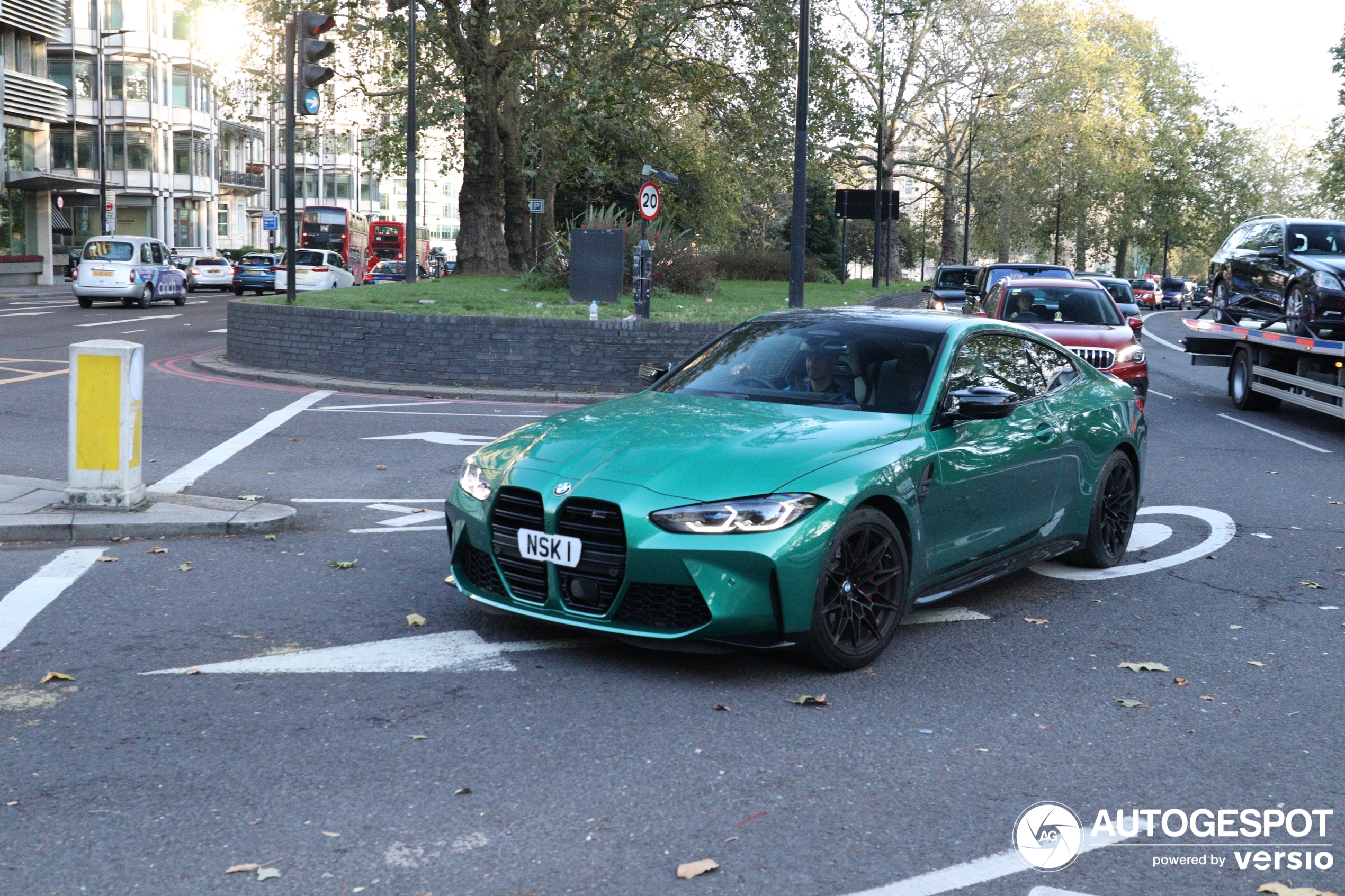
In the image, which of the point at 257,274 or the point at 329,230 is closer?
the point at 257,274

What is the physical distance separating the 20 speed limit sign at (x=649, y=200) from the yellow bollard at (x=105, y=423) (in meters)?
13.3

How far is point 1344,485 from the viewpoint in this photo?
36.2ft

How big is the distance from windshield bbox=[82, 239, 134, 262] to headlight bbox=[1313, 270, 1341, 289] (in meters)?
29.6

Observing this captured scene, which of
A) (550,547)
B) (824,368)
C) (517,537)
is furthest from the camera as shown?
(824,368)

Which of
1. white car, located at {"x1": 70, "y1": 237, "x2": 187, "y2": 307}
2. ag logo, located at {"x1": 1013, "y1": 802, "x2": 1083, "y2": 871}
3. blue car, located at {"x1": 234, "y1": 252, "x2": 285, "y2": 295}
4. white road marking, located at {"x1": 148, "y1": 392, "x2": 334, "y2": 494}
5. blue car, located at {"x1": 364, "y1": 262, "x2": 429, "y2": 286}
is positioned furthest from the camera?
blue car, located at {"x1": 364, "y1": 262, "x2": 429, "y2": 286}

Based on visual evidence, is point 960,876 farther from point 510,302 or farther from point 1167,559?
point 510,302

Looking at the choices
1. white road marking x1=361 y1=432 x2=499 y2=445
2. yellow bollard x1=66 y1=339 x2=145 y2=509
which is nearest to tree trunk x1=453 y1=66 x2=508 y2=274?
white road marking x1=361 y1=432 x2=499 y2=445

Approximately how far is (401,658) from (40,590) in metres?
2.14

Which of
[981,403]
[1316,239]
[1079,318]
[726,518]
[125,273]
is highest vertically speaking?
[1316,239]

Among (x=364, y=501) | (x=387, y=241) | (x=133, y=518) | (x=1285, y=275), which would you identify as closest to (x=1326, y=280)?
(x=1285, y=275)

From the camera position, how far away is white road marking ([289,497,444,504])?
8.98m

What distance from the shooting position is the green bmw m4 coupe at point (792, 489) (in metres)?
5.06

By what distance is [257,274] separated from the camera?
4500cm

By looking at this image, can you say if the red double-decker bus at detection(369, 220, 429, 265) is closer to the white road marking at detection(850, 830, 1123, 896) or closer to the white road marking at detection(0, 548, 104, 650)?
the white road marking at detection(0, 548, 104, 650)
